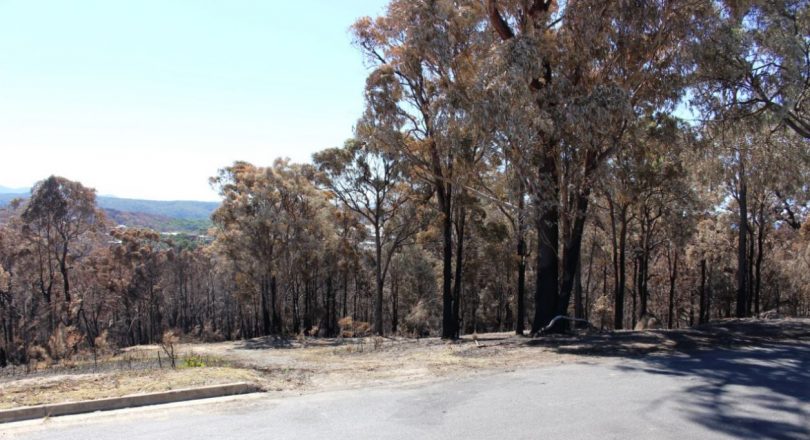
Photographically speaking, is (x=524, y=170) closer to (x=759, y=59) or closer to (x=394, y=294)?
(x=759, y=59)

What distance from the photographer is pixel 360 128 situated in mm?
19672

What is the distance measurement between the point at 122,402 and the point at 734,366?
9203 mm

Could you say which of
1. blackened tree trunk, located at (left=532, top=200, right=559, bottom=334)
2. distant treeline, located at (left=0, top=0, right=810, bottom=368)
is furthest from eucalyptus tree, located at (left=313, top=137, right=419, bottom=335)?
blackened tree trunk, located at (left=532, top=200, right=559, bottom=334)

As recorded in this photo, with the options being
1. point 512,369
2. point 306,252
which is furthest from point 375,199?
point 512,369

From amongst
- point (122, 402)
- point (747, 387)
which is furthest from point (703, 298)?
point (122, 402)

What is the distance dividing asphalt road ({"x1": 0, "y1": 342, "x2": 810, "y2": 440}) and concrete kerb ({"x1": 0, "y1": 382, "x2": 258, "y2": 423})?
29 cm

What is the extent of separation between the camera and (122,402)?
24.7ft

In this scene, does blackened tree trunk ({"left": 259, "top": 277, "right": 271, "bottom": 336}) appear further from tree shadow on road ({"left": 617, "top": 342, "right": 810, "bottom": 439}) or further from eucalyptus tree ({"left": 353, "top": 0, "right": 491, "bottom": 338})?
tree shadow on road ({"left": 617, "top": 342, "right": 810, "bottom": 439})

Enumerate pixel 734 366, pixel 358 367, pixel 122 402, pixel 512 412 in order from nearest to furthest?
pixel 512 412 → pixel 122 402 → pixel 734 366 → pixel 358 367

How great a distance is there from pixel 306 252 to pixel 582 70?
20.2 m

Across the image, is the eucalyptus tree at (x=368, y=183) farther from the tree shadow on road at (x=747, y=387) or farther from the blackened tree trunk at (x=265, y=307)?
the tree shadow on road at (x=747, y=387)

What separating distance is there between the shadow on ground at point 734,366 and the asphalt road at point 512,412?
3cm

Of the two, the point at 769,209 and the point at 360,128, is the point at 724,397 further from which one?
the point at 769,209

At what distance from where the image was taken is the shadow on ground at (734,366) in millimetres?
6363
